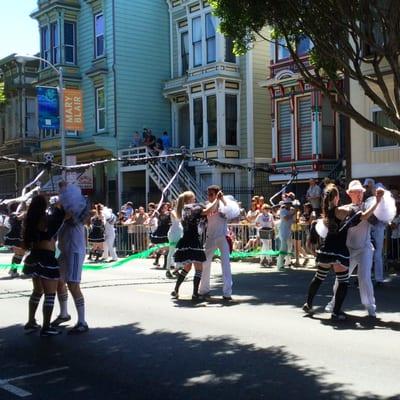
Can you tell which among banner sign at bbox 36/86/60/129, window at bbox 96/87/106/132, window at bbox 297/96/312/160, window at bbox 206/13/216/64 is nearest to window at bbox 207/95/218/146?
window at bbox 206/13/216/64

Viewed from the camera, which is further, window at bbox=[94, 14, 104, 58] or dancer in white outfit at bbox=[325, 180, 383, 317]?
window at bbox=[94, 14, 104, 58]

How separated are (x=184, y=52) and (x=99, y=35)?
14.3ft

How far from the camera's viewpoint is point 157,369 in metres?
6.34

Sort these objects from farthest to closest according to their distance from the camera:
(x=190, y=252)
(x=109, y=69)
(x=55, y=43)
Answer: (x=55, y=43)
(x=109, y=69)
(x=190, y=252)

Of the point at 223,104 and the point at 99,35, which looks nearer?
the point at 223,104

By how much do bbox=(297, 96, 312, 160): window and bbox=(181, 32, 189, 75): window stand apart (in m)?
7.29

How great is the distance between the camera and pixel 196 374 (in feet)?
20.1

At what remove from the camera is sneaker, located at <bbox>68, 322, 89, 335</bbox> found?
8.06 metres

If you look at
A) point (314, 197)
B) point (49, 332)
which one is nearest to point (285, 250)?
point (314, 197)

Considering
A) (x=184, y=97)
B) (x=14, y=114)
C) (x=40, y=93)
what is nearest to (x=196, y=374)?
(x=40, y=93)

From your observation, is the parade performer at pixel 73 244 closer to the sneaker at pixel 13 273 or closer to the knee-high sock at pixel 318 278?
the knee-high sock at pixel 318 278

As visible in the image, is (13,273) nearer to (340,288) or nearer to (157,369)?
(340,288)

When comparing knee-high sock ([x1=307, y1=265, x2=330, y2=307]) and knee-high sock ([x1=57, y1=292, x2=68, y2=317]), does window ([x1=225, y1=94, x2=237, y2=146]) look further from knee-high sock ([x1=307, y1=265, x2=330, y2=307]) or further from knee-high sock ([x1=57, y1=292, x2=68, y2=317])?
knee-high sock ([x1=57, y1=292, x2=68, y2=317])

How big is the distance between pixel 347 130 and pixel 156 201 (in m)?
9.94
